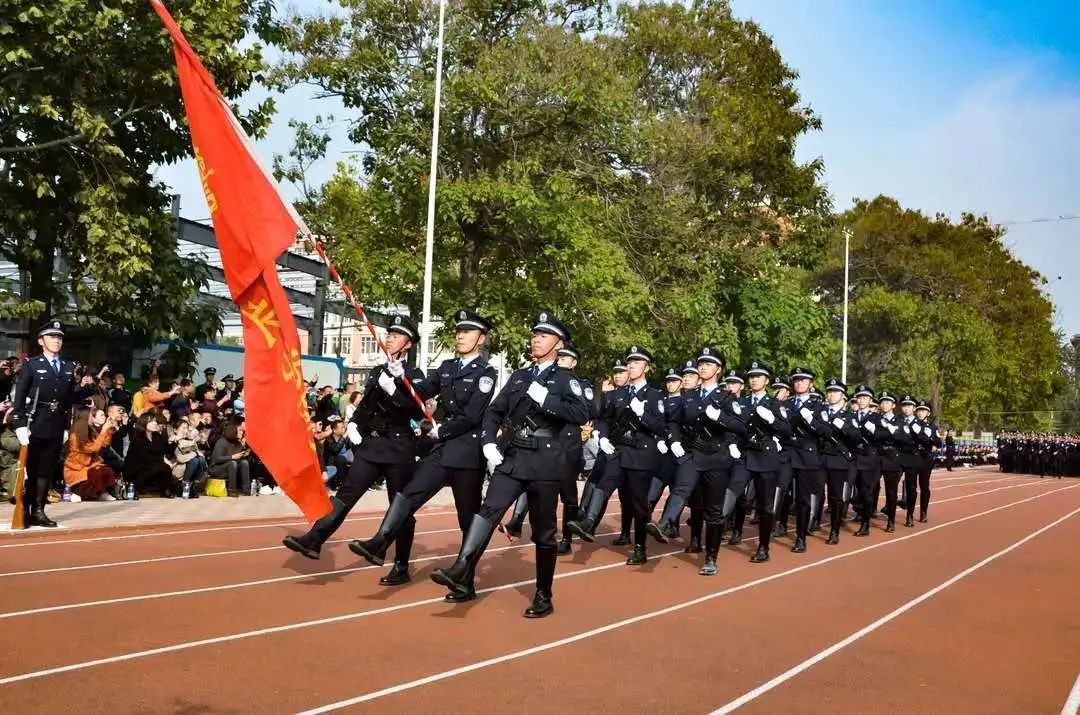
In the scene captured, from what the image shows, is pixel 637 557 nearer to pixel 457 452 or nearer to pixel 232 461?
pixel 457 452

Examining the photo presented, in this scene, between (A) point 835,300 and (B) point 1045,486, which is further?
(A) point 835,300

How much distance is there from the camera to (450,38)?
22984mm

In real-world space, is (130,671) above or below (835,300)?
below

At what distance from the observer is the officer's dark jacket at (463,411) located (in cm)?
855

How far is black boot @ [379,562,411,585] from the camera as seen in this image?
895cm

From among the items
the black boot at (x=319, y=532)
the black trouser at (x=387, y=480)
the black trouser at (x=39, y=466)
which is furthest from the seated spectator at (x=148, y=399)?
the black boot at (x=319, y=532)

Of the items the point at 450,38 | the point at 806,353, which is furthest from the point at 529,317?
the point at 806,353

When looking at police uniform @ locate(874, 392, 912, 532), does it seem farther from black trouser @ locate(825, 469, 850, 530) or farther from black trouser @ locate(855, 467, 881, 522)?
black trouser @ locate(825, 469, 850, 530)

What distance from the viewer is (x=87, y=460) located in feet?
48.3

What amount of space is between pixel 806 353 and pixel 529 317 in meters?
13.7

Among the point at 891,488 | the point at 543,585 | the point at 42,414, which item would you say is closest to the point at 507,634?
the point at 543,585

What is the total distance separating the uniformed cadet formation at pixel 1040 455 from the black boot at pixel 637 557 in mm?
38251

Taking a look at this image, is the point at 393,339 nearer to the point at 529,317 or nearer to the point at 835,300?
the point at 529,317

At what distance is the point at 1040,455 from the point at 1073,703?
141 feet
